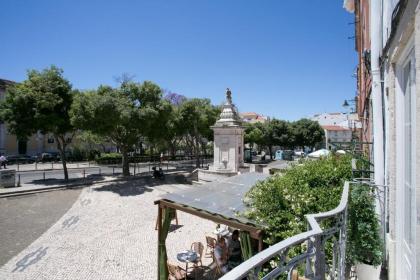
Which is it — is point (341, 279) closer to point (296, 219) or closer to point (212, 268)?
point (296, 219)

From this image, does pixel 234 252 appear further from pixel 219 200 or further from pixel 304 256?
pixel 304 256

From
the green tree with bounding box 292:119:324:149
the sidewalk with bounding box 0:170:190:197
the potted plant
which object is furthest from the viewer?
the green tree with bounding box 292:119:324:149

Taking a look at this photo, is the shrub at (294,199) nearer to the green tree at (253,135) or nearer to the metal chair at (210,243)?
the metal chair at (210,243)

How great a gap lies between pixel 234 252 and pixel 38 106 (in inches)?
713

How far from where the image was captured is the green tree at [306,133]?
155 feet

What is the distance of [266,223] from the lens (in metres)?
5.16

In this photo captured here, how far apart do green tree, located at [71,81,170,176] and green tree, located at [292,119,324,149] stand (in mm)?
31042

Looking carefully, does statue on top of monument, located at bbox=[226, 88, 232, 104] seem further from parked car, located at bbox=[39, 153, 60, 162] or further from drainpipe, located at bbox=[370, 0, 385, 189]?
parked car, located at bbox=[39, 153, 60, 162]

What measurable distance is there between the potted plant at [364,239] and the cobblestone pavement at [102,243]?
551 centimetres

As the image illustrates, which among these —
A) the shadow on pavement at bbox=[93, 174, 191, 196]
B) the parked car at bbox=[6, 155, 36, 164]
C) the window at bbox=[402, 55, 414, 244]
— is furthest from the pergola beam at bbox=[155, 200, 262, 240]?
the parked car at bbox=[6, 155, 36, 164]

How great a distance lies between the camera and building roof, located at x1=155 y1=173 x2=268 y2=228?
230 inches

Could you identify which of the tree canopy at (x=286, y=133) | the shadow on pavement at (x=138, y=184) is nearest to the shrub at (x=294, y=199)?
the shadow on pavement at (x=138, y=184)

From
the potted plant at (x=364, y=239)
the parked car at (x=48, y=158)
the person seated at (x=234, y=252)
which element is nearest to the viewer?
the potted plant at (x=364, y=239)

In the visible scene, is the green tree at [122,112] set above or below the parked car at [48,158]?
above
